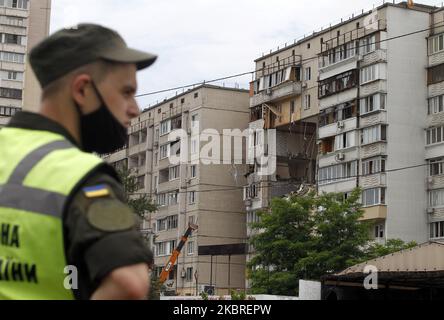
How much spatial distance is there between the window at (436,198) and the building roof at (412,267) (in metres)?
28.3

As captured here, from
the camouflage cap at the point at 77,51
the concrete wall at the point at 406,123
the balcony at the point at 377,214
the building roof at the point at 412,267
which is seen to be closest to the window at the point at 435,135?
the concrete wall at the point at 406,123

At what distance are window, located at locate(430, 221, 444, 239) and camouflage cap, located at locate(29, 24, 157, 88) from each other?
5531 cm

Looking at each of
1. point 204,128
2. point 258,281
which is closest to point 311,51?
point 204,128

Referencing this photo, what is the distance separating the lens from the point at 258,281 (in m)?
46.8

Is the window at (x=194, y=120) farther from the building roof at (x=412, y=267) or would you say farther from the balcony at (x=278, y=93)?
the building roof at (x=412, y=267)

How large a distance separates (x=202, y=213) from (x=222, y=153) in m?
5.10

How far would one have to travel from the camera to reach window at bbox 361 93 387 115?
59.0m

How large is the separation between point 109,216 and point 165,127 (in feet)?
264

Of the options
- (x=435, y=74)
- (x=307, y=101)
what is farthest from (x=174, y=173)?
(x=435, y=74)

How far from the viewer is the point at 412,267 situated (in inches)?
1080

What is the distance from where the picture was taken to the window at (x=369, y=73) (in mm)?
59562

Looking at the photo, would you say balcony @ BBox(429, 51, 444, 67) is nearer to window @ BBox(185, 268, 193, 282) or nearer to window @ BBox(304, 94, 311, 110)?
window @ BBox(304, 94, 311, 110)

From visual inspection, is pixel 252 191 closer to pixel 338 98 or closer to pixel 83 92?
pixel 338 98
